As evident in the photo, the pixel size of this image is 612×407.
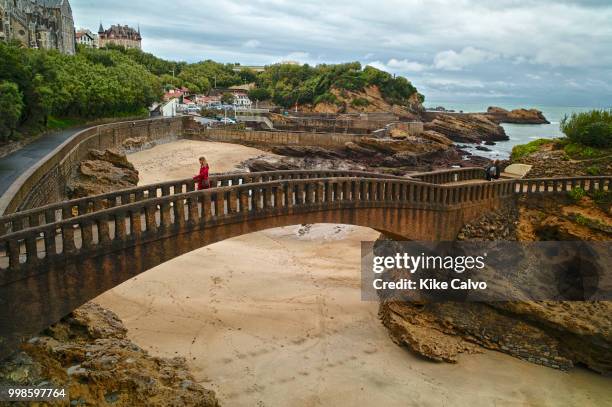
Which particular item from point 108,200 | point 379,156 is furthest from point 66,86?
point 108,200

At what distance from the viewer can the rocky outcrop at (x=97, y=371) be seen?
10047 millimetres

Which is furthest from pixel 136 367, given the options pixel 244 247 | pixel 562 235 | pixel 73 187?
pixel 73 187

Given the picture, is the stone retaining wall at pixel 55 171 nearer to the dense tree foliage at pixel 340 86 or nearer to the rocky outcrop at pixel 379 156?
the rocky outcrop at pixel 379 156

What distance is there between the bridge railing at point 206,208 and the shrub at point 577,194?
7.80ft

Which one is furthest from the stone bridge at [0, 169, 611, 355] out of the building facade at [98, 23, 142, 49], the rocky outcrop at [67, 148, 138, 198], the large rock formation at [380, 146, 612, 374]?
the building facade at [98, 23, 142, 49]

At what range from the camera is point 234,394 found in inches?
541

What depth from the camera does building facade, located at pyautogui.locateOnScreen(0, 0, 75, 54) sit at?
2539 inches

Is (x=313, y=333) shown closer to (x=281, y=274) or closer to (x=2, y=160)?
(x=281, y=274)

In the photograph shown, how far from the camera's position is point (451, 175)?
22656 millimetres

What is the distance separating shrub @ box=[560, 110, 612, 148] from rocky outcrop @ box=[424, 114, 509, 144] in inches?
2109

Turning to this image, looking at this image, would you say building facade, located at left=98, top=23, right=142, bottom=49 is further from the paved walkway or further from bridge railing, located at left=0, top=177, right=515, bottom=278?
bridge railing, located at left=0, top=177, right=515, bottom=278

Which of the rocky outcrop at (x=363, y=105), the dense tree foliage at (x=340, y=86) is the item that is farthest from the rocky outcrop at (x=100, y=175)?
the dense tree foliage at (x=340, y=86)

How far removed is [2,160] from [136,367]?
61.5 feet

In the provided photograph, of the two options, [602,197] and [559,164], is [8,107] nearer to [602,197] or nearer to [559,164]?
[559,164]
